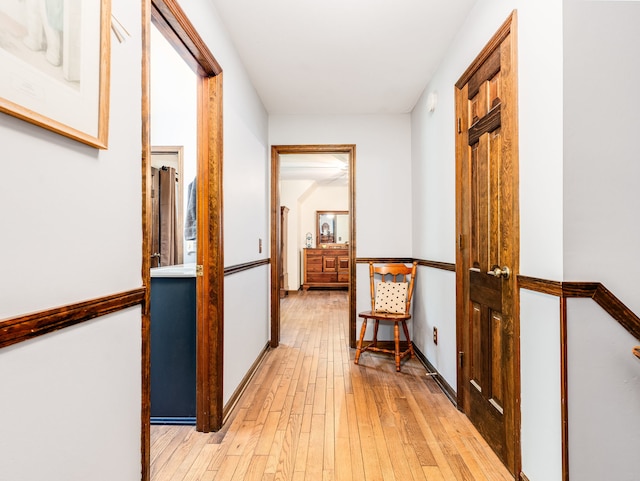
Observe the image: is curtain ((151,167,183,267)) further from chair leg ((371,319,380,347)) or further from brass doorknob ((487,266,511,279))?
brass doorknob ((487,266,511,279))

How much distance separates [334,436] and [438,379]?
45.6 inches

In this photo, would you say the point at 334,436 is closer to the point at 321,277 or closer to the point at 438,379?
the point at 438,379

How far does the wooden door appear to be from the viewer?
1.75 metres

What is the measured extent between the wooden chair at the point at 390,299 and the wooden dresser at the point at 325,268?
4554mm

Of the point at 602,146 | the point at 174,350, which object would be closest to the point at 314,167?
the point at 174,350

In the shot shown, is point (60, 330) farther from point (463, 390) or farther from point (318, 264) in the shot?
point (318, 264)

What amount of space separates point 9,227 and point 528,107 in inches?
70.2

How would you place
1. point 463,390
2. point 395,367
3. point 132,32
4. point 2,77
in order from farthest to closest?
point 395,367 → point 463,390 → point 132,32 → point 2,77

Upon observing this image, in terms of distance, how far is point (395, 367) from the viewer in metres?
3.34

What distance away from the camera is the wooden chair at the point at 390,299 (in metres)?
3.41

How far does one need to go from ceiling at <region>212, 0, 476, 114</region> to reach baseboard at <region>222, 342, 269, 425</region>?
7.66 feet

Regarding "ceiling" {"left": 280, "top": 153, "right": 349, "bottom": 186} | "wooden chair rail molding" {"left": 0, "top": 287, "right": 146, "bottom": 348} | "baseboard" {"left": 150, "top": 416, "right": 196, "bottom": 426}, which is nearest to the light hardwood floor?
"baseboard" {"left": 150, "top": 416, "right": 196, "bottom": 426}

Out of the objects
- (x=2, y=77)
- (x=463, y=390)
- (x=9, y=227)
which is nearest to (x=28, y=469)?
(x=9, y=227)

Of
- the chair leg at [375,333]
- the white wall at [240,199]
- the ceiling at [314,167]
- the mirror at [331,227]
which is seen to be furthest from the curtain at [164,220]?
the mirror at [331,227]
